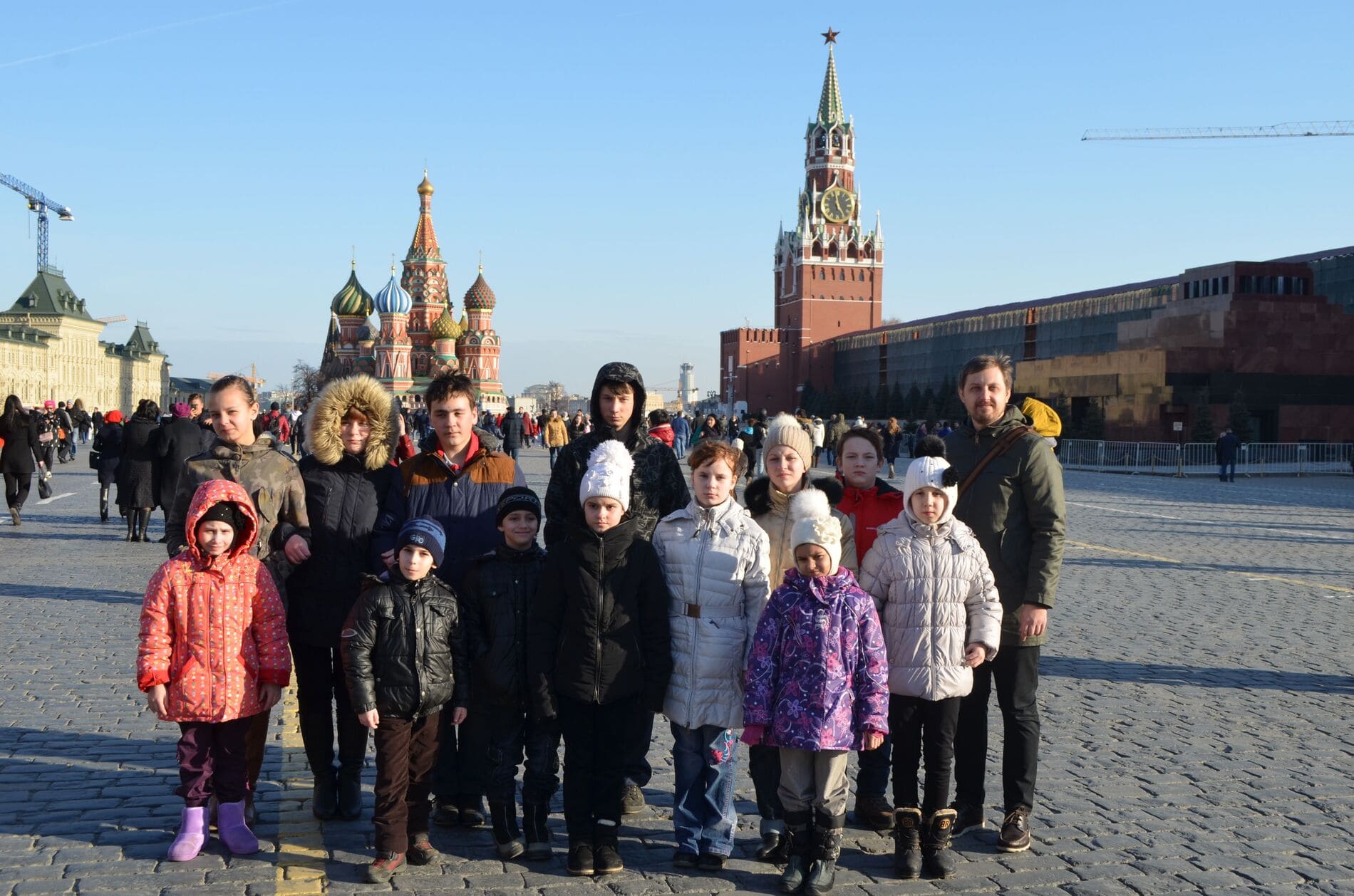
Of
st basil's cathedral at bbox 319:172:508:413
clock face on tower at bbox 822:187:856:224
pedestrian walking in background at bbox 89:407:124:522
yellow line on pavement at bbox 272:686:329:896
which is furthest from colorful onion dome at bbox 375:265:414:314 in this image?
yellow line on pavement at bbox 272:686:329:896

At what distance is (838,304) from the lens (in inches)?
3917

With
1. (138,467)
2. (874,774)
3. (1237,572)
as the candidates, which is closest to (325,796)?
(874,774)

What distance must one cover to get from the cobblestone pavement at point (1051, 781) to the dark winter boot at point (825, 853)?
5.3 inches

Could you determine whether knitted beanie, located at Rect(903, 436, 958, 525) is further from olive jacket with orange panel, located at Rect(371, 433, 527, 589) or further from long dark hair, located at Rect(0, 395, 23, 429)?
long dark hair, located at Rect(0, 395, 23, 429)

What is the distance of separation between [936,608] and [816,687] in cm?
53

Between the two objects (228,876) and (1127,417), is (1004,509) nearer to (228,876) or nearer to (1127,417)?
(228,876)

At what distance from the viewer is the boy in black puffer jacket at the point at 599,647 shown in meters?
4.07

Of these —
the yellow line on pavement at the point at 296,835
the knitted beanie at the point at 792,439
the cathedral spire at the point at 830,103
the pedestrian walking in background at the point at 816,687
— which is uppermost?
the cathedral spire at the point at 830,103

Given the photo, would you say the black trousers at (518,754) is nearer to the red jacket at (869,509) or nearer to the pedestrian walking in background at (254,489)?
the pedestrian walking in background at (254,489)

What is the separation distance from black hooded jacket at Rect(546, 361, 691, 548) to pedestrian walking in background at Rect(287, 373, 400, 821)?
623 mm

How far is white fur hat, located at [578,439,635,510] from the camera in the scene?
13.4 feet

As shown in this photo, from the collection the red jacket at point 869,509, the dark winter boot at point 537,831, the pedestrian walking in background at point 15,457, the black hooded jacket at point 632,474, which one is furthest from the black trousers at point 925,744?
the pedestrian walking in background at point 15,457

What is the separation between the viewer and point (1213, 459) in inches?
1319

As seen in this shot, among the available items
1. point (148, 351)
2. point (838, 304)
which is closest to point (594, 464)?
point (838, 304)
